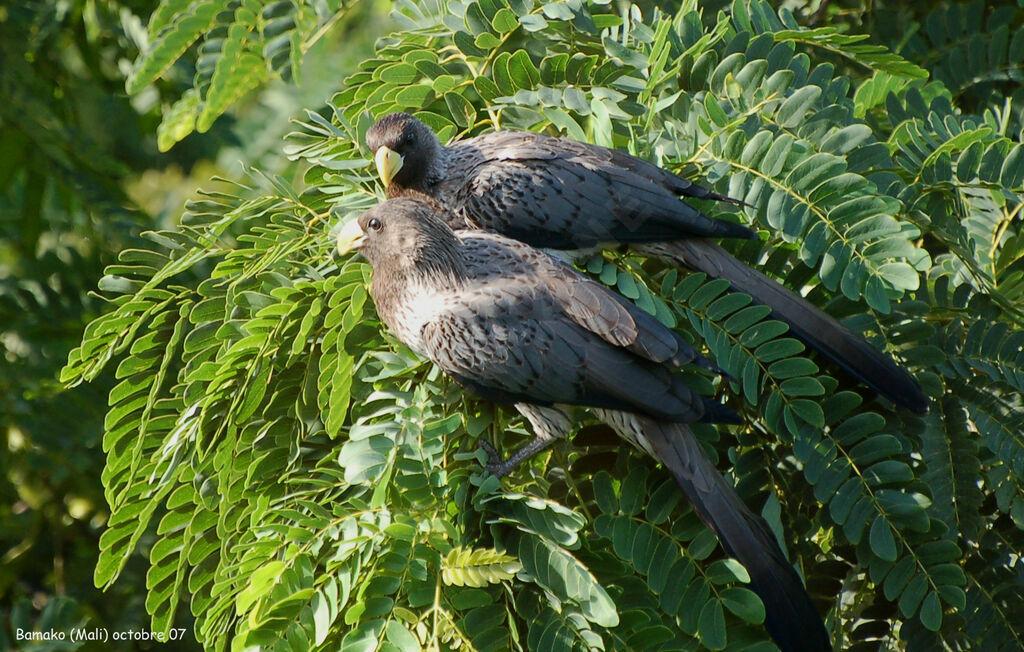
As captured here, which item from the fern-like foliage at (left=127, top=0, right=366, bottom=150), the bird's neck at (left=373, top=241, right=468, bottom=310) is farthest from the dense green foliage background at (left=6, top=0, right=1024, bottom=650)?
the bird's neck at (left=373, top=241, right=468, bottom=310)

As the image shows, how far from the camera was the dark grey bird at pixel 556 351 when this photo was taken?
2107 mm

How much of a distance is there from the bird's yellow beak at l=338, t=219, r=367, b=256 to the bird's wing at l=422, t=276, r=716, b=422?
281 mm

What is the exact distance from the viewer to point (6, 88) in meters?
3.89

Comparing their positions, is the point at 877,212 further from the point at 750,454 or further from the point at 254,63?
the point at 254,63

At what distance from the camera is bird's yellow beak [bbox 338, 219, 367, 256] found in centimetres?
244

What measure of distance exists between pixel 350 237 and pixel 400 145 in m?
0.48

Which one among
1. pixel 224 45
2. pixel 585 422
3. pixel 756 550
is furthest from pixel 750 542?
pixel 224 45

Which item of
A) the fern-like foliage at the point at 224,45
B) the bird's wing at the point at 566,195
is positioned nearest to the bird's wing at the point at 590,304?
the bird's wing at the point at 566,195

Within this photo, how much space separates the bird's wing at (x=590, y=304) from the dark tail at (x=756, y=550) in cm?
21

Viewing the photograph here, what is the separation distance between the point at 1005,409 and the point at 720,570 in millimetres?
782

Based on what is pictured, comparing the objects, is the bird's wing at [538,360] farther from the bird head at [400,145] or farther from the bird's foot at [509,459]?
the bird head at [400,145]

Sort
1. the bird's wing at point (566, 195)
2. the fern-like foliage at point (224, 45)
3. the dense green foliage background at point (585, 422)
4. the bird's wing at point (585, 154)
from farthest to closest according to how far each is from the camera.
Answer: the fern-like foliage at point (224, 45), the bird's wing at point (566, 195), the bird's wing at point (585, 154), the dense green foliage background at point (585, 422)

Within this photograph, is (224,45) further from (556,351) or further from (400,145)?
(556,351)

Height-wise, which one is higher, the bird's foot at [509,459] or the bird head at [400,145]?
the bird head at [400,145]
